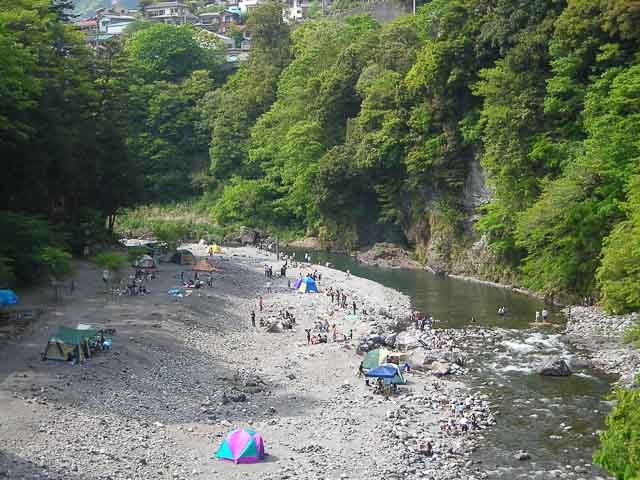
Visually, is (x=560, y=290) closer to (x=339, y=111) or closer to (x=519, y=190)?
(x=519, y=190)

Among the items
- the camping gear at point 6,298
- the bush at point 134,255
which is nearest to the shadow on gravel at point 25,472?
the camping gear at point 6,298

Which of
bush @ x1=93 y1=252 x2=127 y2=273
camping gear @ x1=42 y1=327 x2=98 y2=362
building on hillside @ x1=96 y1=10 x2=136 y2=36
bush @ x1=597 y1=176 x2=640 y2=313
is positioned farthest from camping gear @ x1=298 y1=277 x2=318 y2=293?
building on hillside @ x1=96 y1=10 x2=136 y2=36

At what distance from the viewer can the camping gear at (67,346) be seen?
27.0 meters

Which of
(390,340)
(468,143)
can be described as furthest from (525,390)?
(468,143)

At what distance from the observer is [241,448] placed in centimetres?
2145

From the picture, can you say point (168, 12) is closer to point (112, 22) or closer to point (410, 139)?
point (112, 22)

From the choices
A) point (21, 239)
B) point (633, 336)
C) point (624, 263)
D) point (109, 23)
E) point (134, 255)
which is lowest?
point (134, 255)

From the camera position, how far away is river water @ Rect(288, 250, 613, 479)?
75.3 feet

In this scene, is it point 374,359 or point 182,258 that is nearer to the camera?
point 374,359

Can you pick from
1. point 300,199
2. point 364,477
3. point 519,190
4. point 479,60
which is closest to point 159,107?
point 300,199

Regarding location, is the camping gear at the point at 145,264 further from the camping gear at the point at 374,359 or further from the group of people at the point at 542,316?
the group of people at the point at 542,316

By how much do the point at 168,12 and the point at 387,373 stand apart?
13164cm

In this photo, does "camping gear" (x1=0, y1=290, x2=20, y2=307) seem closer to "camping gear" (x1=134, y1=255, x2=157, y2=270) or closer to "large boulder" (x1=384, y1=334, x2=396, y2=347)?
"large boulder" (x1=384, y1=334, x2=396, y2=347)

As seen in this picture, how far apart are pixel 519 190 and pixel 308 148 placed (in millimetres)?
30081
